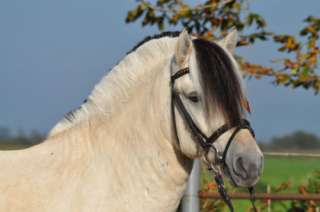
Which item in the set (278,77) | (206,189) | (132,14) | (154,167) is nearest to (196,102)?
(154,167)

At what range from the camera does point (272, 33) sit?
662 cm

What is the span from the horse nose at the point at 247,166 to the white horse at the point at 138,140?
0.01 meters

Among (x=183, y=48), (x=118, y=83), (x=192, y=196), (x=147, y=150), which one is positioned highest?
(x=183, y=48)

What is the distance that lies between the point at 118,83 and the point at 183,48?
18.4 inches

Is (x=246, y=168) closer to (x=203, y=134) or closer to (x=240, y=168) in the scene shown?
(x=240, y=168)

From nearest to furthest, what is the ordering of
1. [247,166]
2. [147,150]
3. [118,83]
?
1. [247,166]
2. [147,150]
3. [118,83]

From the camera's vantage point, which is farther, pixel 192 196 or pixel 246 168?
pixel 192 196

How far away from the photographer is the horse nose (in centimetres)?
291

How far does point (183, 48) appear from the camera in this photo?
3.22 meters

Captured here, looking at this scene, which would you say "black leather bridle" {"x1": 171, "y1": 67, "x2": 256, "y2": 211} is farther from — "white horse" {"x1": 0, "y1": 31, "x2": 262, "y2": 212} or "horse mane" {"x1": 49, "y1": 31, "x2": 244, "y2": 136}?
"horse mane" {"x1": 49, "y1": 31, "x2": 244, "y2": 136}

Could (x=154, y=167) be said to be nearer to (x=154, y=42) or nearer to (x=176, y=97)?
(x=176, y=97)

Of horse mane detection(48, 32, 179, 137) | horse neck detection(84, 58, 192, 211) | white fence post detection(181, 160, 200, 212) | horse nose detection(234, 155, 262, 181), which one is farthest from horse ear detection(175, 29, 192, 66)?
white fence post detection(181, 160, 200, 212)

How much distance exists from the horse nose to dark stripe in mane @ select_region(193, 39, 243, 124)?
220mm

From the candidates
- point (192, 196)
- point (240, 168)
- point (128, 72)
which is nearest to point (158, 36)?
point (128, 72)
